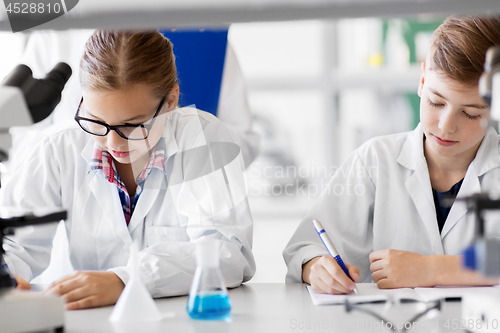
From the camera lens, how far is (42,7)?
617 millimetres

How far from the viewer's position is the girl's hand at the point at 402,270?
3.29 feet

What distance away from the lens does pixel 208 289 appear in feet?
2.53

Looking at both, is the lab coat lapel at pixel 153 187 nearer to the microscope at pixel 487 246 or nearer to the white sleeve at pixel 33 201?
the white sleeve at pixel 33 201

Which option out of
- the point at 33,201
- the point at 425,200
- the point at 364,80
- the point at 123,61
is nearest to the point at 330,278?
the point at 425,200

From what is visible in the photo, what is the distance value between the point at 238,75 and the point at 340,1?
3.27 feet

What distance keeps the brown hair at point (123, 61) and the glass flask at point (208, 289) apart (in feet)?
1.61

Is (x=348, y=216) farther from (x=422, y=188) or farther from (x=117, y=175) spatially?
(x=117, y=175)

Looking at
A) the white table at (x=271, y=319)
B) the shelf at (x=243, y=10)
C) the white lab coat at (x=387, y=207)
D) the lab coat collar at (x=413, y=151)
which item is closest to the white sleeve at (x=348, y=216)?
the white lab coat at (x=387, y=207)

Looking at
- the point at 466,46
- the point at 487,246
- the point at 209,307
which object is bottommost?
the point at 209,307

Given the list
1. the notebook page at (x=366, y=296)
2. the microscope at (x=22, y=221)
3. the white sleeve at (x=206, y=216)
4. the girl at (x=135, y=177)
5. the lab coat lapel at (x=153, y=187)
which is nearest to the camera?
the microscope at (x=22, y=221)

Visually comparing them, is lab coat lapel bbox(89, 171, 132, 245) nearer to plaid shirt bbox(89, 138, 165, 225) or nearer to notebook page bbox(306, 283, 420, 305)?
plaid shirt bbox(89, 138, 165, 225)

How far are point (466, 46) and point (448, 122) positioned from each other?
0.59 ft

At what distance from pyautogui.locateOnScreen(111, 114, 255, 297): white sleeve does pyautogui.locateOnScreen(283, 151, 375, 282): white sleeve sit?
17 cm

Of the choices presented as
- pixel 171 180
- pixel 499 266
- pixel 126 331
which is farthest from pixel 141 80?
pixel 499 266
